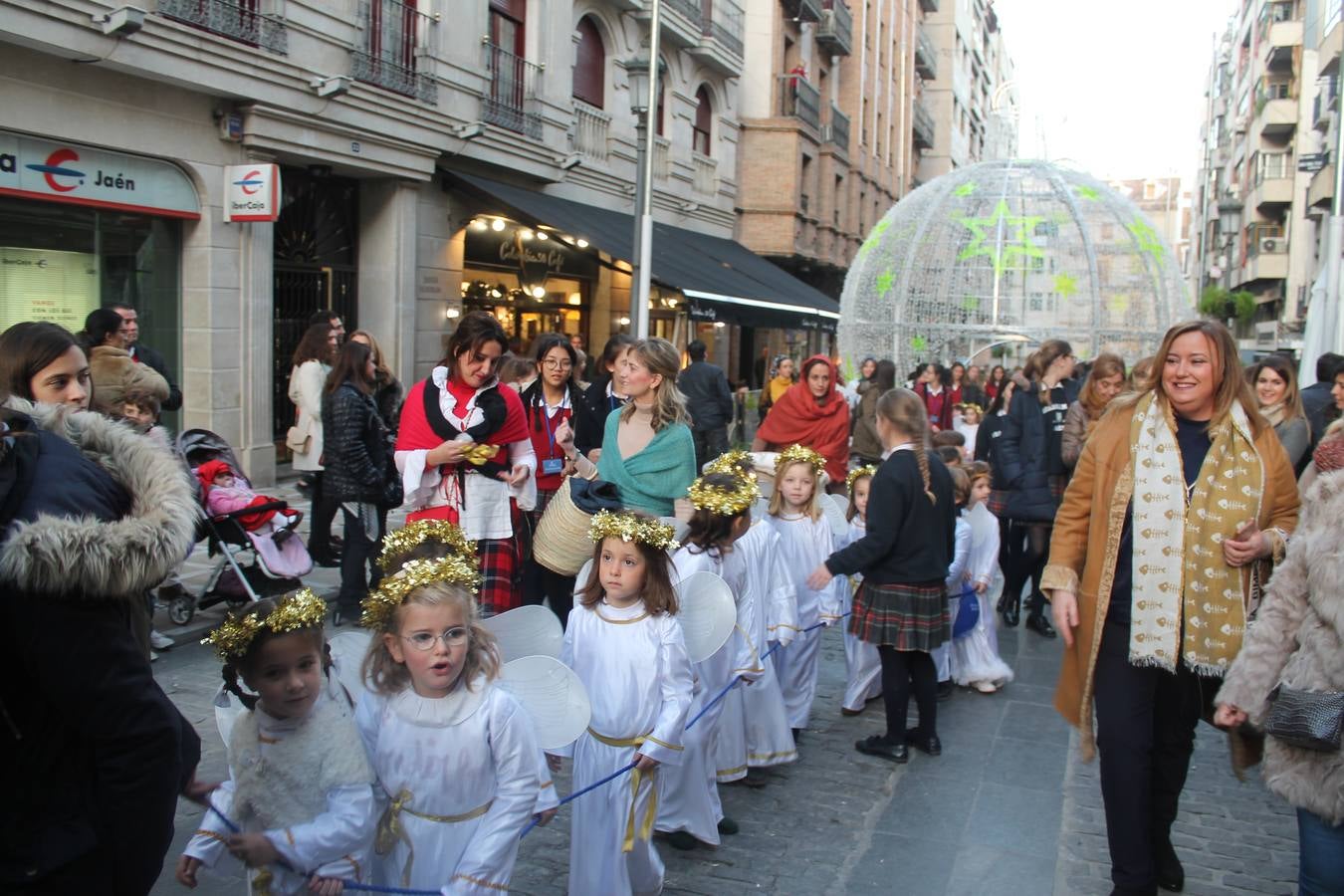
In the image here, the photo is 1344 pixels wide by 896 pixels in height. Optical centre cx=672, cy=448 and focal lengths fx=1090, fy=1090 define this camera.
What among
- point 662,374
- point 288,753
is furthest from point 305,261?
point 288,753

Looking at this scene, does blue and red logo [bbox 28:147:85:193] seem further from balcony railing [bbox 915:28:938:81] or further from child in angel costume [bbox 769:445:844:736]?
balcony railing [bbox 915:28:938:81]

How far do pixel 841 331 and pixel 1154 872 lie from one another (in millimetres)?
15631

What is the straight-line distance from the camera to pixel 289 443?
26.3ft

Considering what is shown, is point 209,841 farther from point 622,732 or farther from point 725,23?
point 725,23

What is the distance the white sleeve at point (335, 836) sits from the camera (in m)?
2.61

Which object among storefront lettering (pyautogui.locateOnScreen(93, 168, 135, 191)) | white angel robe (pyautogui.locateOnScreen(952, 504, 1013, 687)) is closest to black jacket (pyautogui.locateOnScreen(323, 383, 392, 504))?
white angel robe (pyautogui.locateOnScreen(952, 504, 1013, 687))

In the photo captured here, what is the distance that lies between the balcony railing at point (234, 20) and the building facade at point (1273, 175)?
1081 inches

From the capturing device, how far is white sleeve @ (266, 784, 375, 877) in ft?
8.56

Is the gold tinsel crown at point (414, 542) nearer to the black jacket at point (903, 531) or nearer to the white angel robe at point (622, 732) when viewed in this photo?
the white angel robe at point (622, 732)

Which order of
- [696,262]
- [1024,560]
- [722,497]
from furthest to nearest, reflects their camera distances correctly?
[696,262]
[1024,560]
[722,497]

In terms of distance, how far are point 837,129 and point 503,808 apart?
30.7 metres

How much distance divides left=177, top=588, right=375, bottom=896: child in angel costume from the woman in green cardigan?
2236 millimetres

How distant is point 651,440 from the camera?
496cm

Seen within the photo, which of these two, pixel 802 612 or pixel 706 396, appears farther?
pixel 706 396
